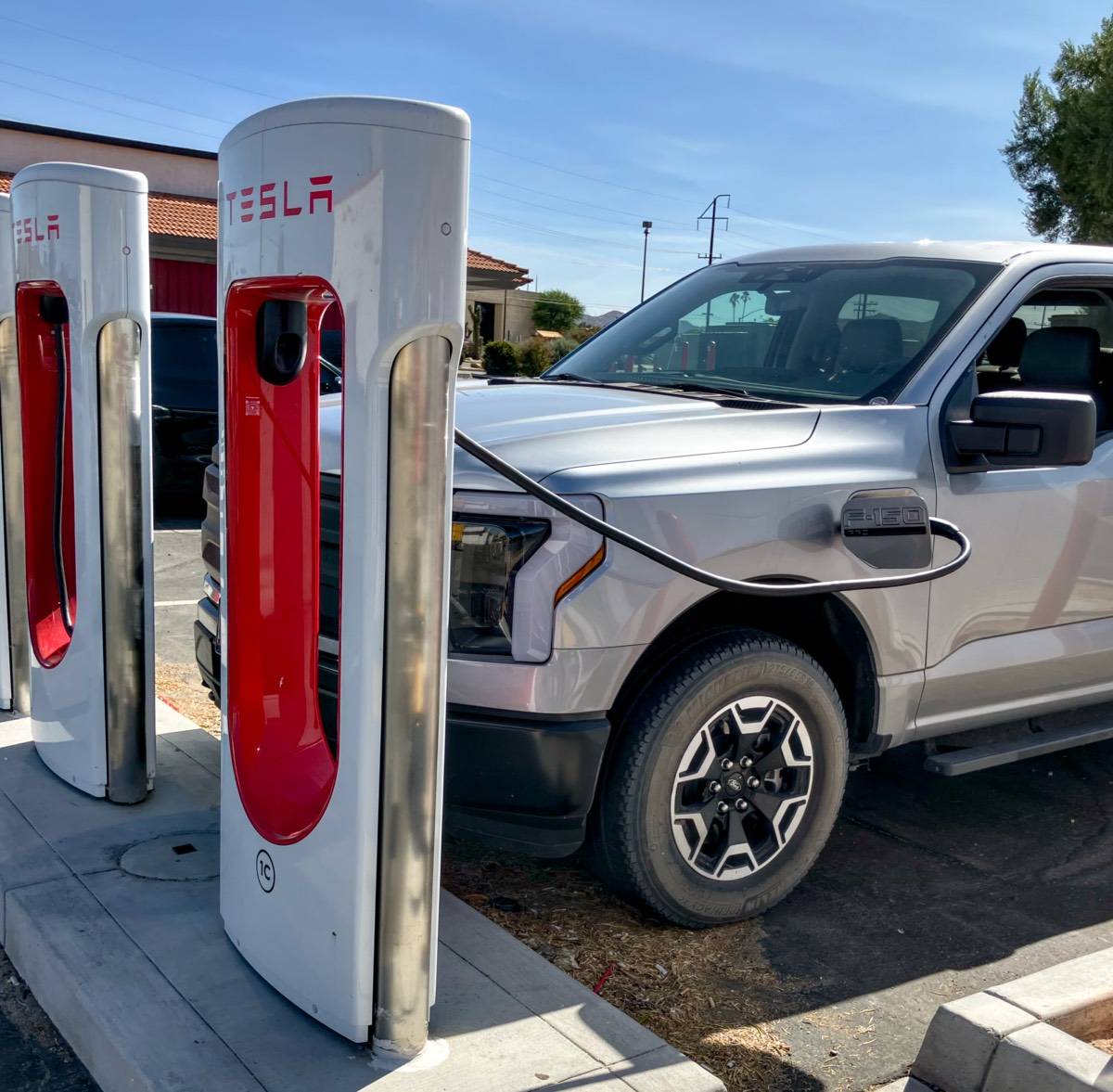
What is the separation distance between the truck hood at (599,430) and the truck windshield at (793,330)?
1.39ft

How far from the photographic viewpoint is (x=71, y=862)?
3494 millimetres

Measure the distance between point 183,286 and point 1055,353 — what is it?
26.5 meters

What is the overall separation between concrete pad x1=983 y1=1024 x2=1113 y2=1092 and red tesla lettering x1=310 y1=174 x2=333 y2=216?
2.14m

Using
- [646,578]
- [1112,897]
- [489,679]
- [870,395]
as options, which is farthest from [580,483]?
[1112,897]

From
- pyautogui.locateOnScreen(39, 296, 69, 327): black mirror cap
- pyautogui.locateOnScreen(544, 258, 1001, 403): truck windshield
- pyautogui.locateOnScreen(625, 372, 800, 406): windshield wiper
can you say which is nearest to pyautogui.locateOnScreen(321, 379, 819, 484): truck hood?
pyautogui.locateOnScreen(625, 372, 800, 406): windshield wiper

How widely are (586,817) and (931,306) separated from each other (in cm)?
208

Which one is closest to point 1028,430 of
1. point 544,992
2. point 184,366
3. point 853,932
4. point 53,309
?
point 853,932

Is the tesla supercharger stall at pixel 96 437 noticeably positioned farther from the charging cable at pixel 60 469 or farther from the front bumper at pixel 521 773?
the front bumper at pixel 521 773

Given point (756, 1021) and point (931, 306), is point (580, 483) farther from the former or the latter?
point (931, 306)

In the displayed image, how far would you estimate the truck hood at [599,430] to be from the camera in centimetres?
319

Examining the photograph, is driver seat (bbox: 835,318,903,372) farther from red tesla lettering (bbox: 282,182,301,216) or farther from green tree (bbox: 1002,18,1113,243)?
green tree (bbox: 1002,18,1113,243)

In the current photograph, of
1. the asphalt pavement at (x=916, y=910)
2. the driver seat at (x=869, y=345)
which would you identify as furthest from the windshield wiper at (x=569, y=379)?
the asphalt pavement at (x=916, y=910)

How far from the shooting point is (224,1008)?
2.76 m

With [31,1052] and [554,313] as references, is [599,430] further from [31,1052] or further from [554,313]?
[554,313]
